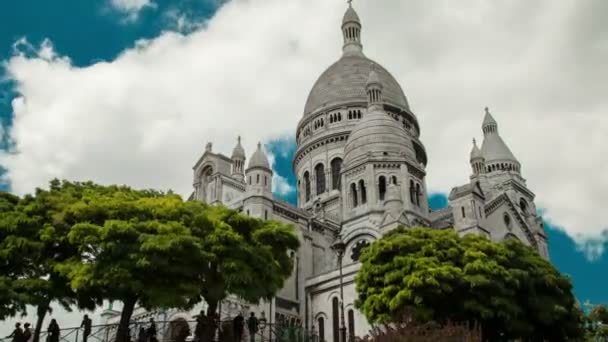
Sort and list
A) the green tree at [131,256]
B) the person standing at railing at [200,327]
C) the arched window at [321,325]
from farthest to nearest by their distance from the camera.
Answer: the arched window at [321,325], the person standing at railing at [200,327], the green tree at [131,256]

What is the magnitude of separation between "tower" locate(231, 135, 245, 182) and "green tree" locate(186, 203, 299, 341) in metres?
26.3

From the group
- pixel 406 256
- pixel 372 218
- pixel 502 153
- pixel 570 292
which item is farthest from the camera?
pixel 502 153

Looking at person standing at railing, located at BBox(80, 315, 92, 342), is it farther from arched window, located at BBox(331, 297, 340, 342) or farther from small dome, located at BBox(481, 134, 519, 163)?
small dome, located at BBox(481, 134, 519, 163)

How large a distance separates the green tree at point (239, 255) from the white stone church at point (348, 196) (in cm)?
1214

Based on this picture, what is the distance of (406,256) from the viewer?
107 ft

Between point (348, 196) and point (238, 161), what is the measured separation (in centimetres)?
1080

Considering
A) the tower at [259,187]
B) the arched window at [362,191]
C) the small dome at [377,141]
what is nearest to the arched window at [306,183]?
the small dome at [377,141]

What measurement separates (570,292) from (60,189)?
26837 millimetres

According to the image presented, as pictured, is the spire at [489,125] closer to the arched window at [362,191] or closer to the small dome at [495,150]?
the small dome at [495,150]

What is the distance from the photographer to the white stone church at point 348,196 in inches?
1740

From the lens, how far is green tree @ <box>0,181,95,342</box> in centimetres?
2503

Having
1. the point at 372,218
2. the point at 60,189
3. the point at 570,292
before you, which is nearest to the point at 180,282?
the point at 60,189

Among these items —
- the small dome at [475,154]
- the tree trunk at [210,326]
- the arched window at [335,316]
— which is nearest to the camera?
the tree trunk at [210,326]

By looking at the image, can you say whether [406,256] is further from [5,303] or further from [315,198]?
[315,198]
